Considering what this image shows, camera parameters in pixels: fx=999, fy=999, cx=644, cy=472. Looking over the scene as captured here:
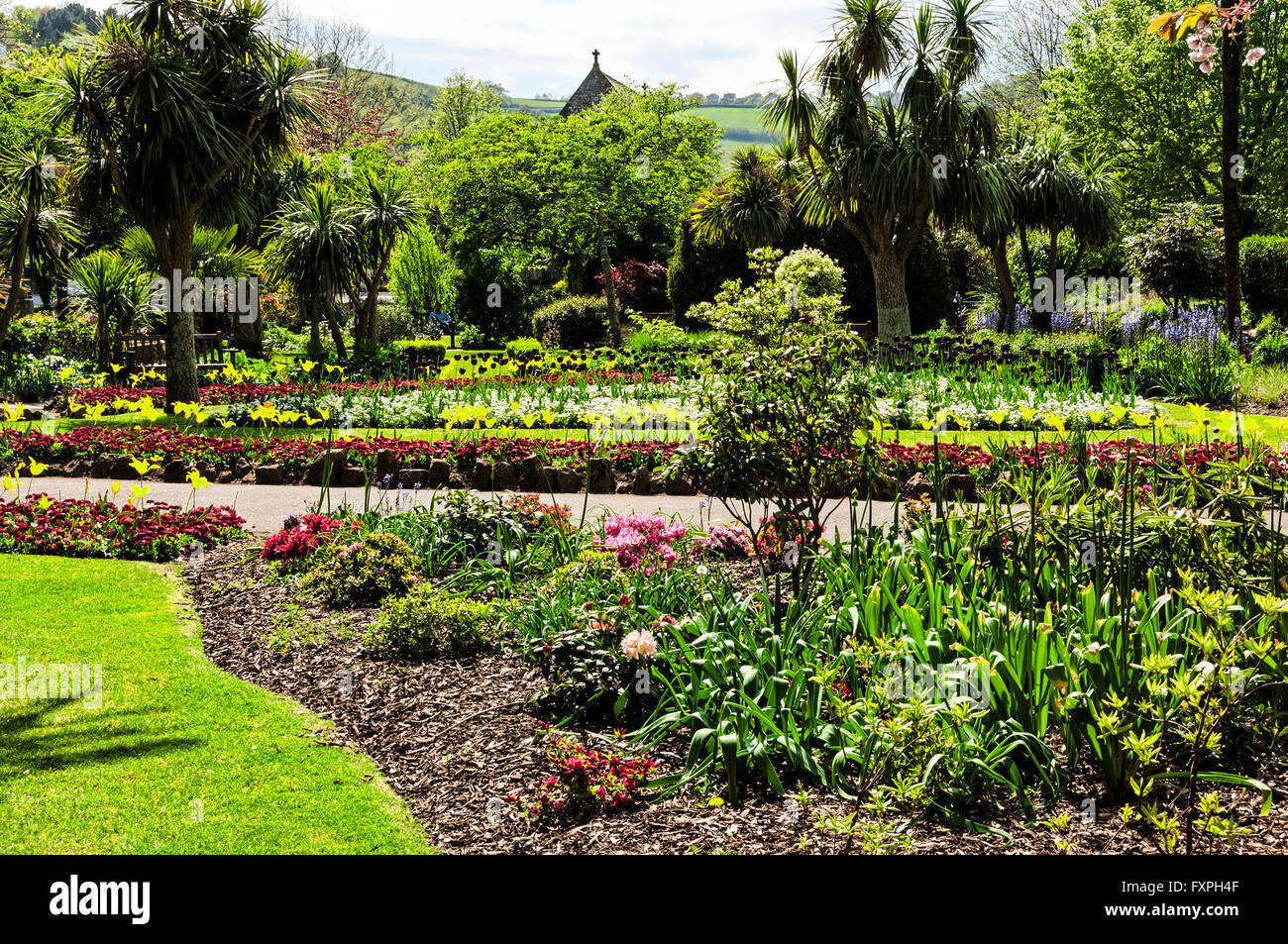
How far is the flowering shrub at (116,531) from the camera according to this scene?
7648mm

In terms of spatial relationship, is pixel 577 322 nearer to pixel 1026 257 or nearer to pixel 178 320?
pixel 1026 257

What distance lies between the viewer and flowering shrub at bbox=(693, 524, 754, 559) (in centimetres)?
602

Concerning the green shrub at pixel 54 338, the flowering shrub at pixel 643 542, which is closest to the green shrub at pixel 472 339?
the green shrub at pixel 54 338

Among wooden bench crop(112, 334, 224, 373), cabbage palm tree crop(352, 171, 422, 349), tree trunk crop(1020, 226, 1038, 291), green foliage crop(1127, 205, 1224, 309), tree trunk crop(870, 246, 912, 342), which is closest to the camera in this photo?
wooden bench crop(112, 334, 224, 373)

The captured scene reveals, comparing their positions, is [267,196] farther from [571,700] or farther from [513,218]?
[571,700]

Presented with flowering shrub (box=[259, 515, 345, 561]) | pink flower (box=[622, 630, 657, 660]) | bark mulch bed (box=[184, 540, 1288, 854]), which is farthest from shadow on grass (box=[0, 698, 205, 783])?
flowering shrub (box=[259, 515, 345, 561])

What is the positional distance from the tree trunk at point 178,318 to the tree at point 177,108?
16 mm

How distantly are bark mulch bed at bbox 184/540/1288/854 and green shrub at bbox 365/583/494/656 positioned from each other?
0.12 metres

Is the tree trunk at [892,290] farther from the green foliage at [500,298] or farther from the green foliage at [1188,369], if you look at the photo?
the green foliage at [500,298]

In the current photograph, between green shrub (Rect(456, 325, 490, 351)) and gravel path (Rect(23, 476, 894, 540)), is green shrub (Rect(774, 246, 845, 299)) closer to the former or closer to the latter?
gravel path (Rect(23, 476, 894, 540))

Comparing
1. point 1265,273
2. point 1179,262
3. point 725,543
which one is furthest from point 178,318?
point 1265,273

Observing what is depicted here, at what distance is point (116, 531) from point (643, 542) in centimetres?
471

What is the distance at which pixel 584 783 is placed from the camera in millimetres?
3564

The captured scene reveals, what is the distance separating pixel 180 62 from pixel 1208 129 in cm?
2479
